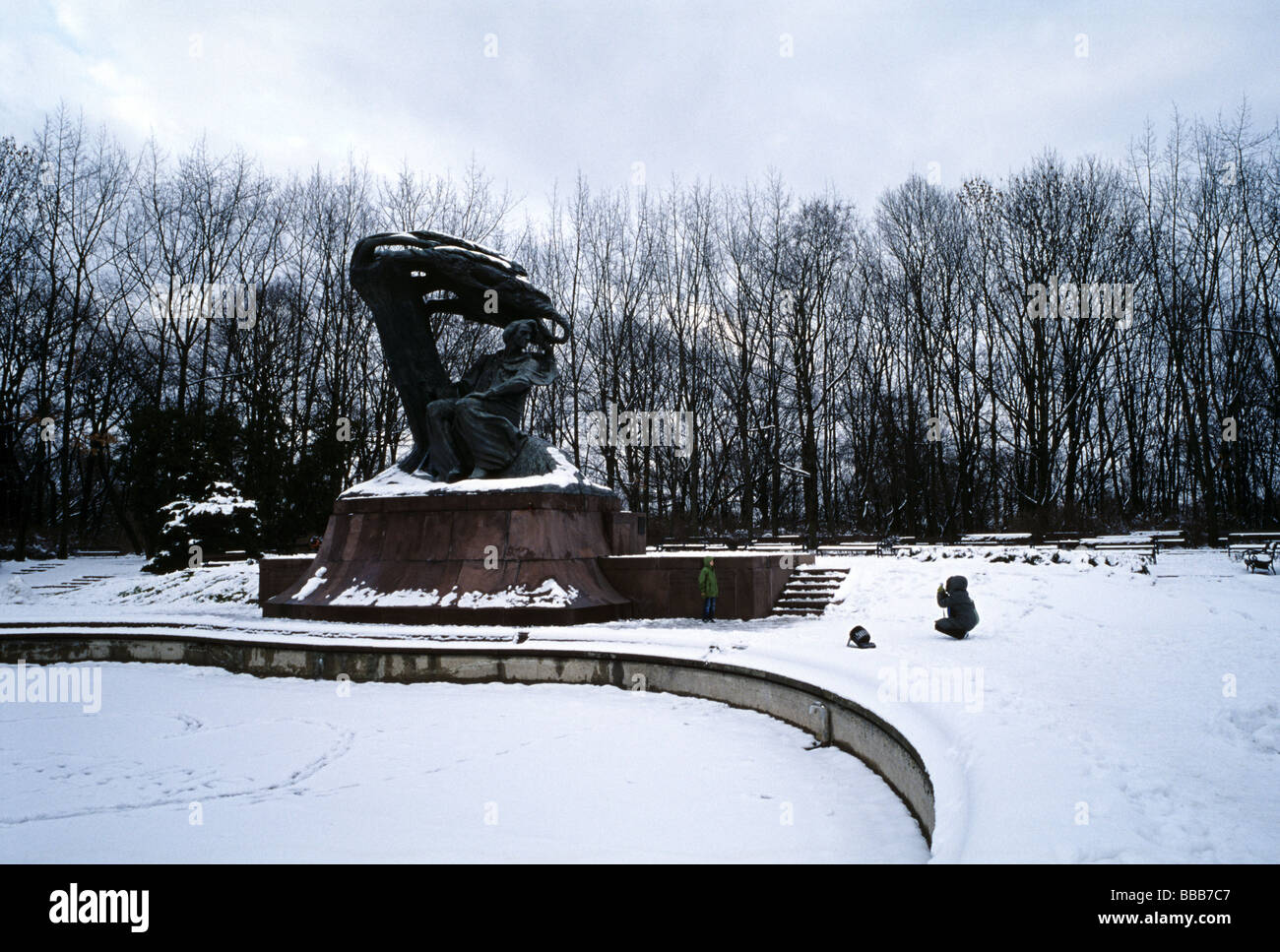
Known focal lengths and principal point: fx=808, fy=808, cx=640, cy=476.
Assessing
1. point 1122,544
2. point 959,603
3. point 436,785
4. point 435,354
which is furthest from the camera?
point 1122,544

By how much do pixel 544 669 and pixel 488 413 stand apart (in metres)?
6.00

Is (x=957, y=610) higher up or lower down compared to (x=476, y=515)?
lower down

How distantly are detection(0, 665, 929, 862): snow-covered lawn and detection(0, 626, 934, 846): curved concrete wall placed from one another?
0.18 m

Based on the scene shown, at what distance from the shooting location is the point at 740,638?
9.11 metres

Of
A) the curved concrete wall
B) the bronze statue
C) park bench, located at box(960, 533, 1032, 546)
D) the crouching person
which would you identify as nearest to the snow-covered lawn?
the curved concrete wall

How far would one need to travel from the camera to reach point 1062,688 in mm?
5758

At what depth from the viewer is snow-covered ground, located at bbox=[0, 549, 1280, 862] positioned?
317 centimetres

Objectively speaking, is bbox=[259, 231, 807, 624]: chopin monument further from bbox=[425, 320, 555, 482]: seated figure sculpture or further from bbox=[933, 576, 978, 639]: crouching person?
bbox=[933, 576, 978, 639]: crouching person

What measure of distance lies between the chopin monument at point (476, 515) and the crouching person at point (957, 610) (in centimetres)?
403

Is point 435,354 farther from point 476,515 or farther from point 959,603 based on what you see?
point 959,603

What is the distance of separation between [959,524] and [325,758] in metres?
30.8

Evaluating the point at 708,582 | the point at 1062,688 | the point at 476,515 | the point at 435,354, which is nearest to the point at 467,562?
the point at 476,515
